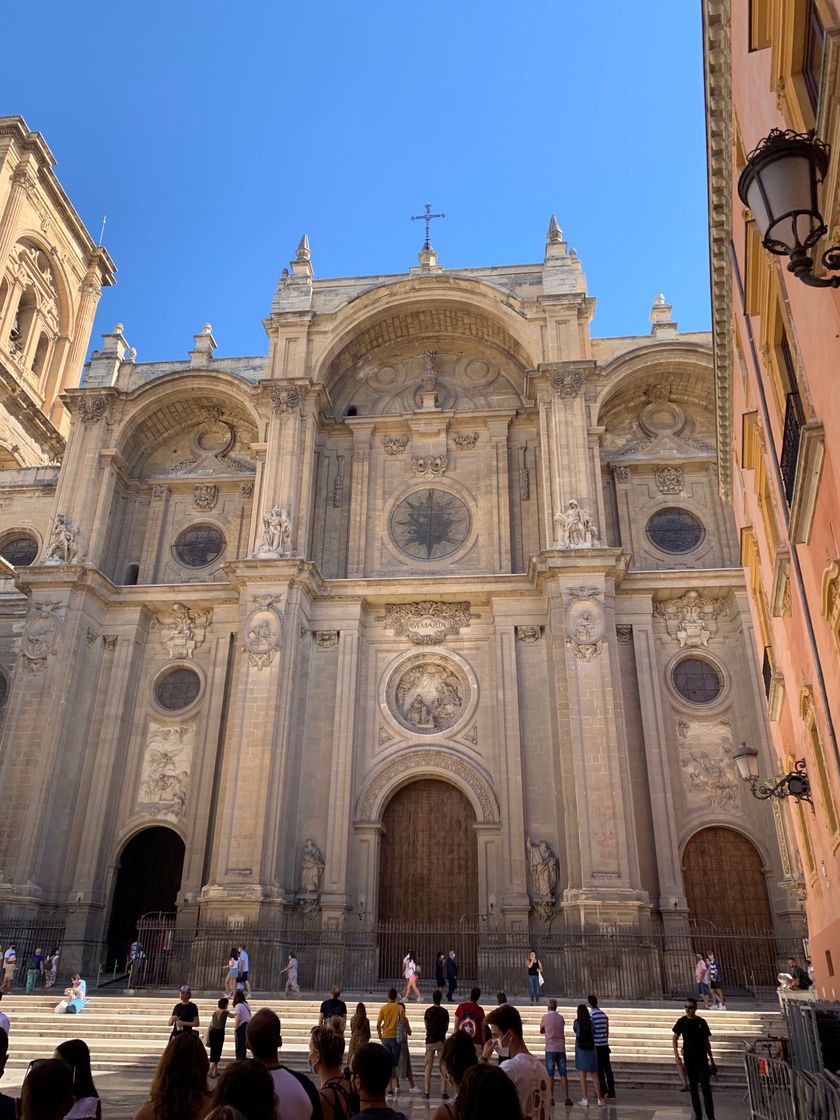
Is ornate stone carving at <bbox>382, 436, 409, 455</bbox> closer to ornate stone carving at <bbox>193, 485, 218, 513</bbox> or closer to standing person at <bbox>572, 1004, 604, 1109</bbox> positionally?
ornate stone carving at <bbox>193, 485, 218, 513</bbox>

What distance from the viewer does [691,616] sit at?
77.6 feet

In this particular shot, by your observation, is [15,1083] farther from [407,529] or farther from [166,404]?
[166,404]

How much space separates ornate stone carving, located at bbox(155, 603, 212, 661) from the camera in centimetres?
2506

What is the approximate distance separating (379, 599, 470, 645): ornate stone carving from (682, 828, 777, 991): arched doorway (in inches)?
326

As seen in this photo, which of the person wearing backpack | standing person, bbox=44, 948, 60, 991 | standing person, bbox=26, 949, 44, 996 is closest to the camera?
the person wearing backpack

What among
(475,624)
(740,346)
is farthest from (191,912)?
(740,346)

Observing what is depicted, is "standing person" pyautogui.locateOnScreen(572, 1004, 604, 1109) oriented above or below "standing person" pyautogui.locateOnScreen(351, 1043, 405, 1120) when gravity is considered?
below

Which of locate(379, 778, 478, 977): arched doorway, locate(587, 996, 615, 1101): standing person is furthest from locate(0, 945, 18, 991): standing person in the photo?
locate(587, 996, 615, 1101): standing person

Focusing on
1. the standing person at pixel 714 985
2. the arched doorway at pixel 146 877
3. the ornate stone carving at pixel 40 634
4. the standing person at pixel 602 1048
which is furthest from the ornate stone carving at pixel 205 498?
the standing person at pixel 602 1048

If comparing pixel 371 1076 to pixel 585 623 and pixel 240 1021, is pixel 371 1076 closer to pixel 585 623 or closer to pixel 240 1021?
pixel 240 1021

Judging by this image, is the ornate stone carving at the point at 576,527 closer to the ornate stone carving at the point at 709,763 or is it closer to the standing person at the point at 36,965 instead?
the ornate stone carving at the point at 709,763

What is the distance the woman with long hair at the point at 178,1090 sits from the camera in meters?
3.41

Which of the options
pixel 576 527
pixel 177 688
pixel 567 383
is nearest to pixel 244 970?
pixel 177 688

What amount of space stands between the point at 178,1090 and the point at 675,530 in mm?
23502
